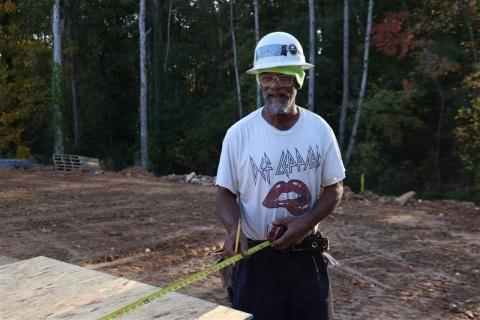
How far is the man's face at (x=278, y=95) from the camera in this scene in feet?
7.75

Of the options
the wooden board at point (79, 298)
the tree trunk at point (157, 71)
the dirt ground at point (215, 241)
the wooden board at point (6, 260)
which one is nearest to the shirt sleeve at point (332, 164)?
the wooden board at point (79, 298)

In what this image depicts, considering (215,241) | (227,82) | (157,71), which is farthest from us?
(227,82)

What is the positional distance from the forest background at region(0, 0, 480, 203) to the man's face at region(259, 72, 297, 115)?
10.2 metres

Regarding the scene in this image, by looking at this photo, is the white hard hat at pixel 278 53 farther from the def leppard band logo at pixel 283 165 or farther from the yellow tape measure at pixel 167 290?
the yellow tape measure at pixel 167 290

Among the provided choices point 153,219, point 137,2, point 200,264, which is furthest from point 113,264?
point 137,2

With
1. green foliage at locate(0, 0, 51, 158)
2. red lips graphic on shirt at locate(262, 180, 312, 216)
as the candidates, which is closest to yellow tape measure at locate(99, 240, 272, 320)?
red lips graphic on shirt at locate(262, 180, 312, 216)

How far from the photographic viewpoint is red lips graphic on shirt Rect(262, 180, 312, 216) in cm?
239

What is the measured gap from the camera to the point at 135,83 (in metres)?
28.3

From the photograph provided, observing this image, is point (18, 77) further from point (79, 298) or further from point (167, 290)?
point (167, 290)

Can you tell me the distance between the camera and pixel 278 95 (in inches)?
93.7

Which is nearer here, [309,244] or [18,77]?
[309,244]

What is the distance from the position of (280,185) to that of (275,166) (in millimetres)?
96

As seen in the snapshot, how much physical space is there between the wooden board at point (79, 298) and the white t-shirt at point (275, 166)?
0.51 m

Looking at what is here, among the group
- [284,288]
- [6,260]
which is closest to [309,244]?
[284,288]
